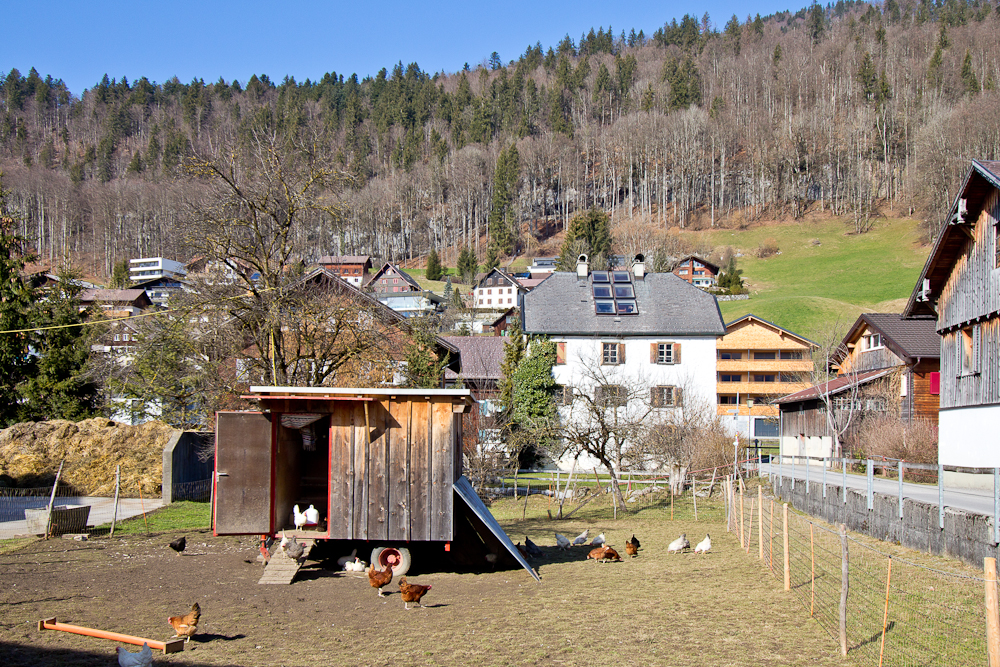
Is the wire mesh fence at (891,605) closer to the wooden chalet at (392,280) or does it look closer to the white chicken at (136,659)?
the white chicken at (136,659)

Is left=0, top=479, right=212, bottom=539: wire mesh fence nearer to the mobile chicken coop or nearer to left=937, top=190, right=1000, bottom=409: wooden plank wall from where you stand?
the mobile chicken coop

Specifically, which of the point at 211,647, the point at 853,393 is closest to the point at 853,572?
the point at 211,647

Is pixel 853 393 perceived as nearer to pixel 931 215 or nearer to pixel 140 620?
pixel 140 620

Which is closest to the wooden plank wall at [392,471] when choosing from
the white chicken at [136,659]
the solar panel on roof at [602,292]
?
the white chicken at [136,659]

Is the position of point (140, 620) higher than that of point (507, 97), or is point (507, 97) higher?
point (507, 97)

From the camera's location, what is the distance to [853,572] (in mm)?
12031

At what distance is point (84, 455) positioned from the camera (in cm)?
2488

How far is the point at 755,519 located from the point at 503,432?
13.9 metres

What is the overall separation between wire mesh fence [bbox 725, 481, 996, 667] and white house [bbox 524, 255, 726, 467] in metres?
26.4

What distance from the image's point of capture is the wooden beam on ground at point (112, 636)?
321 inches

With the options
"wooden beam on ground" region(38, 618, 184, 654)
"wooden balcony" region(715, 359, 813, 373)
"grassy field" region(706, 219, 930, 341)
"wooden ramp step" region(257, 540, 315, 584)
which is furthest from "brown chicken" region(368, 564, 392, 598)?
"grassy field" region(706, 219, 930, 341)

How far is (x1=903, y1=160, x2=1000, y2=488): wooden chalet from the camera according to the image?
17953mm

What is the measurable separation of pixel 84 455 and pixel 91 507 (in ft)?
18.0

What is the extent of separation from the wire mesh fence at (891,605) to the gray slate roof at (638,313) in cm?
2732
